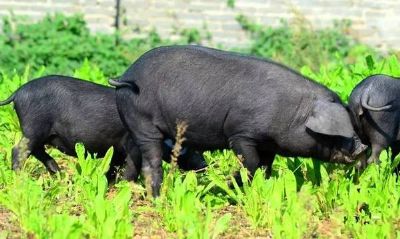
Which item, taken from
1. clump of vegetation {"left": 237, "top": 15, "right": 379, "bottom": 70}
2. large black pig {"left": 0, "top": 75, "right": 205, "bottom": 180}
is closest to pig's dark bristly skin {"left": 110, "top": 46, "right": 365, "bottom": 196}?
large black pig {"left": 0, "top": 75, "right": 205, "bottom": 180}

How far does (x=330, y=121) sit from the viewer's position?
21.6 ft

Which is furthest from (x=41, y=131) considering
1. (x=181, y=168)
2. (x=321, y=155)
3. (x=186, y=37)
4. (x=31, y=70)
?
(x=186, y=37)

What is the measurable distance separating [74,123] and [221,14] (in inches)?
323

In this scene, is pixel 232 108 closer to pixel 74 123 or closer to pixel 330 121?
pixel 330 121

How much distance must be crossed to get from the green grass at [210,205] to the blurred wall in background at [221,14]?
745 centimetres

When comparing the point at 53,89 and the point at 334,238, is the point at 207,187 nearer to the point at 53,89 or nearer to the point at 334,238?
the point at 334,238

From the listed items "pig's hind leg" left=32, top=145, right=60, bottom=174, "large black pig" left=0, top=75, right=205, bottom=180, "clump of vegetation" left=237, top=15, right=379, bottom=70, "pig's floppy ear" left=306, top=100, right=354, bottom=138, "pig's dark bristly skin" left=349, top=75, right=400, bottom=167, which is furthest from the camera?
"clump of vegetation" left=237, top=15, right=379, bottom=70

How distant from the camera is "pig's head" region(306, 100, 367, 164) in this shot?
6.57 m

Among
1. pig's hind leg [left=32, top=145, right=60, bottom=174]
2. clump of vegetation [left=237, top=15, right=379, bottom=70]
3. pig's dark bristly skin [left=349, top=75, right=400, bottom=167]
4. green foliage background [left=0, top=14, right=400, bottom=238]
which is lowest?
clump of vegetation [left=237, top=15, right=379, bottom=70]

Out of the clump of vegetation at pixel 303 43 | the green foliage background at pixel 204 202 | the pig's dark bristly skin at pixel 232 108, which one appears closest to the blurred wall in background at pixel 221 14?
the clump of vegetation at pixel 303 43

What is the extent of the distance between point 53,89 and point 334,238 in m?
2.55

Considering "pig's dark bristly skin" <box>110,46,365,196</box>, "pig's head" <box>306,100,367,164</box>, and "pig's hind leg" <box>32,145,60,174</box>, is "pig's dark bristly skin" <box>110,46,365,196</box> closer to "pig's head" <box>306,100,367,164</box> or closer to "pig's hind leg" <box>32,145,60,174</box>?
"pig's head" <box>306,100,367,164</box>

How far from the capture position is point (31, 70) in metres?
13.7

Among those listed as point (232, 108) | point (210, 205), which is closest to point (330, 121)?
point (232, 108)
